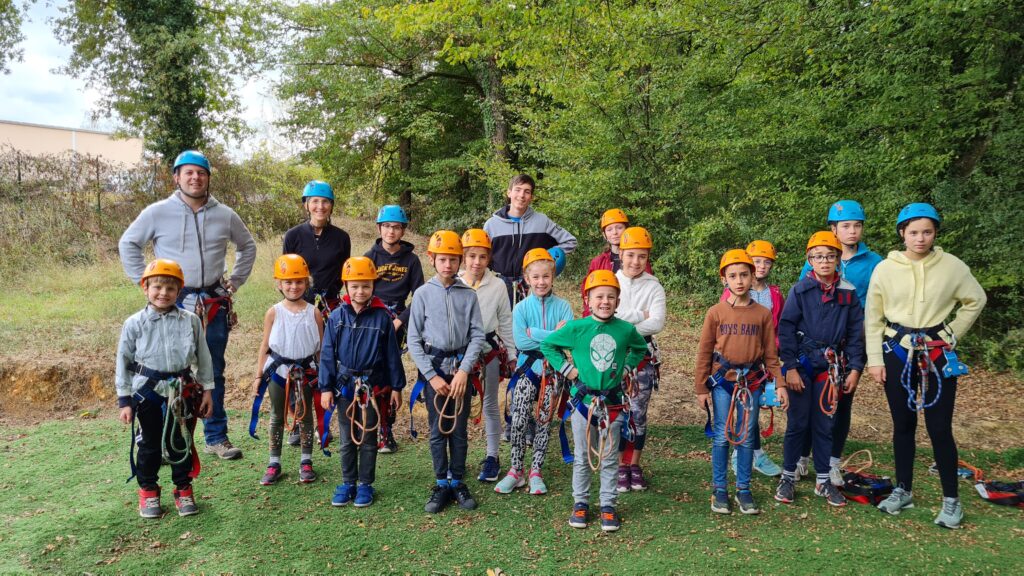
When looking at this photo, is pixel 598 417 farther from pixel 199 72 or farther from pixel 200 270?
pixel 199 72

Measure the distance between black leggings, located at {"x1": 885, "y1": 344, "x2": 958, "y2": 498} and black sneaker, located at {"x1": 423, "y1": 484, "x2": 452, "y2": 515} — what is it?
9.80 feet

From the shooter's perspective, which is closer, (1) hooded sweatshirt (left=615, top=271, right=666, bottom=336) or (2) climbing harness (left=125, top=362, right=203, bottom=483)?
(2) climbing harness (left=125, top=362, right=203, bottom=483)

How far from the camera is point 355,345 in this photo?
4059mm

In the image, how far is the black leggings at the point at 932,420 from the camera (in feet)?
12.7

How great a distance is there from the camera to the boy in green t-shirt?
149 inches

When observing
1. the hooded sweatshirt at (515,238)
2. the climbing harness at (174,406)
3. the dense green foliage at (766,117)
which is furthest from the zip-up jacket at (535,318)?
the dense green foliage at (766,117)

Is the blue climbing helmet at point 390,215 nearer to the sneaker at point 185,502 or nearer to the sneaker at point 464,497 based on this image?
the sneaker at point 464,497

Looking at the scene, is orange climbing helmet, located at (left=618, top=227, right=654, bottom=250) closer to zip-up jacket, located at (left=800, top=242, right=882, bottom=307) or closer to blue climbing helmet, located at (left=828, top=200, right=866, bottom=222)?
zip-up jacket, located at (left=800, top=242, right=882, bottom=307)

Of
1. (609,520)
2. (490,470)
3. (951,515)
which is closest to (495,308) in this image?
(490,470)

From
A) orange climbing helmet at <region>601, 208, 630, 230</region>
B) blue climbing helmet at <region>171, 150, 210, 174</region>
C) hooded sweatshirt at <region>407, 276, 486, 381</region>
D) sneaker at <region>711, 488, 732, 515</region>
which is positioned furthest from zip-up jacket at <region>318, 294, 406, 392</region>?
sneaker at <region>711, 488, 732, 515</region>

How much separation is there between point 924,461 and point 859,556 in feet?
7.27

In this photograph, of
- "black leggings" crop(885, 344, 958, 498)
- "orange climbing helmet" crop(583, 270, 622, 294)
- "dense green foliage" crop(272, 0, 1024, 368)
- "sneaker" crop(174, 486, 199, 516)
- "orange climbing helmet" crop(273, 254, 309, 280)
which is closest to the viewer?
"orange climbing helmet" crop(583, 270, 622, 294)

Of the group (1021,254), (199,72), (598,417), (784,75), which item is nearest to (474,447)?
(598,417)

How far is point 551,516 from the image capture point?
4.01 metres
